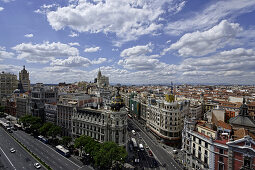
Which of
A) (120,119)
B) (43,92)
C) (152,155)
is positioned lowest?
(152,155)

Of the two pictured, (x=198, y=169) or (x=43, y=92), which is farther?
(x=43, y=92)

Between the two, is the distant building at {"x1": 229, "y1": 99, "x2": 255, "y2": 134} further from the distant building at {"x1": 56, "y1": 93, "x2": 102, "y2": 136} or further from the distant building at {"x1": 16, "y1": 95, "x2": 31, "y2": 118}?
the distant building at {"x1": 16, "y1": 95, "x2": 31, "y2": 118}

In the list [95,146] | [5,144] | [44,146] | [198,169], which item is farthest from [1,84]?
[198,169]

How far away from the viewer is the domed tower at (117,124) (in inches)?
2884

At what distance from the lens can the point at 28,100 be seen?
5241 inches

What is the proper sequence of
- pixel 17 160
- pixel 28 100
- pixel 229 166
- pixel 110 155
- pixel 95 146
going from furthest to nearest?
pixel 28 100 → pixel 17 160 → pixel 95 146 → pixel 110 155 → pixel 229 166

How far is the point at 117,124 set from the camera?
73750 millimetres

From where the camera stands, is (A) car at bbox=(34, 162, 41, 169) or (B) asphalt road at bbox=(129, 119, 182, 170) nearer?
(A) car at bbox=(34, 162, 41, 169)

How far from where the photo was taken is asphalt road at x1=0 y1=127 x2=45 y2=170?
65.8 m

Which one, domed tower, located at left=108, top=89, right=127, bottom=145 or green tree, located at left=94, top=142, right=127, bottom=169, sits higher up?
domed tower, located at left=108, top=89, right=127, bottom=145

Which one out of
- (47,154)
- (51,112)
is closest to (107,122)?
(47,154)

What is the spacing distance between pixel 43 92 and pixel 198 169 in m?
117

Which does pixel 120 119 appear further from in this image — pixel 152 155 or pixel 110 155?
pixel 152 155

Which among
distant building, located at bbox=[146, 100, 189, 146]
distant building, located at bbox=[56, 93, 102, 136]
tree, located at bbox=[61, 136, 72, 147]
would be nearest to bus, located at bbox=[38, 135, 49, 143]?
distant building, located at bbox=[56, 93, 102, 136]
